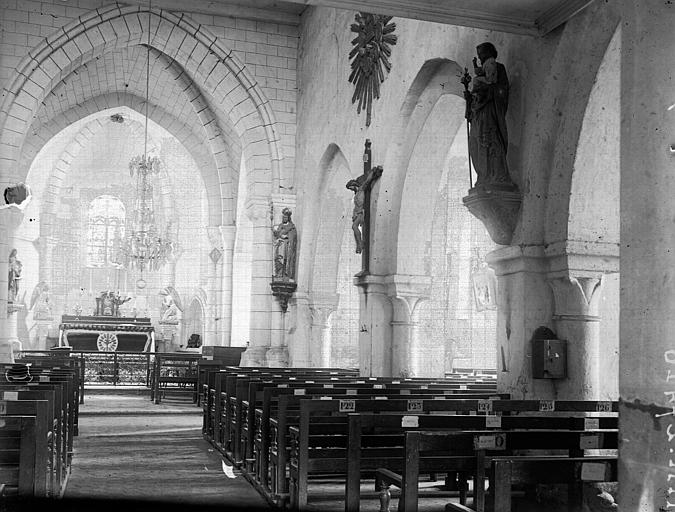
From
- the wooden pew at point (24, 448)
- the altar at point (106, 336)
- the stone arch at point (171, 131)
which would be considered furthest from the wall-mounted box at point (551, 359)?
the altar at point (106, 336)

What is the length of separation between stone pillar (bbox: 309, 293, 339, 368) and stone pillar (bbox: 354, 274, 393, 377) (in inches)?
153

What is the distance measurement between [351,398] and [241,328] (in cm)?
1530

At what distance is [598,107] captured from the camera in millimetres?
6750

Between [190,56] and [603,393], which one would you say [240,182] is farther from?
[603,393]

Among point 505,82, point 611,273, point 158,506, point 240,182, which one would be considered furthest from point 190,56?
point 158,506

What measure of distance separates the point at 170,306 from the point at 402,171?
16470mm

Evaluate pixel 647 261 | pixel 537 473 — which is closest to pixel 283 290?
pixel 647 261

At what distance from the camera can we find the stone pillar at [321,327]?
15.2m

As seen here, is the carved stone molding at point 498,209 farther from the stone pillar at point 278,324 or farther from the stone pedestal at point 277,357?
the stone pedestal at point 277,357

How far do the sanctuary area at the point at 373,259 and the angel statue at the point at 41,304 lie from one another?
83mm

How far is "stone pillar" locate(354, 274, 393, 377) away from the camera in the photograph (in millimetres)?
11031

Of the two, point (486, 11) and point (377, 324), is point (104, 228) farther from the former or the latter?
point (486, 11)

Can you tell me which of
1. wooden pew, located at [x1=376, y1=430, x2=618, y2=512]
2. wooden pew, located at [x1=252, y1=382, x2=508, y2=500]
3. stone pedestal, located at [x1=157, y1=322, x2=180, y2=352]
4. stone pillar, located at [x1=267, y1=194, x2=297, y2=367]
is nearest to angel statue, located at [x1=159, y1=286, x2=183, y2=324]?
stone pedestal, located at [x1=157, y1=322, x2=180, y2=352]

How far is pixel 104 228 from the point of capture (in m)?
28.3
